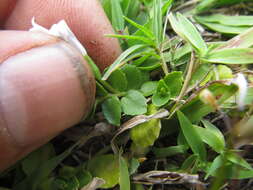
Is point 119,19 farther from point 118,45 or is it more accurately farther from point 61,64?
point 61,64

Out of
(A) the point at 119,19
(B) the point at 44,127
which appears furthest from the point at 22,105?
(A) the point at 119,19

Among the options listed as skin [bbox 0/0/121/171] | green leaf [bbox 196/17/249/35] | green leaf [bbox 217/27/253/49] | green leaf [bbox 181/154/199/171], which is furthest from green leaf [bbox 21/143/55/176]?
green leaf [bbox 196/17/249/35]

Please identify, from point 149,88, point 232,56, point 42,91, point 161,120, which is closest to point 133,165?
point 161,120

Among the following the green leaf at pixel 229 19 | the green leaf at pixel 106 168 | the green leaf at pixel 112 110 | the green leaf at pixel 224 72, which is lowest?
the green leaf at pixel 106 168

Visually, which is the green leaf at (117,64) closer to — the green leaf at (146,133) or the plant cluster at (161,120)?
the plant cluster at (161,120)

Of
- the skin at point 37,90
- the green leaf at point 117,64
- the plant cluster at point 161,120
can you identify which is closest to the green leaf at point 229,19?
the plant cluster at point 161,120

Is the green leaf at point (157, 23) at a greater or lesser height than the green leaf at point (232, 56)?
greater

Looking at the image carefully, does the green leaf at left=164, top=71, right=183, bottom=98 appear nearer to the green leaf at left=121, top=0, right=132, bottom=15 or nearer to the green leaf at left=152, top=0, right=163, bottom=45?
the green leaf at left=152, top=0, right=163, bottom=45
